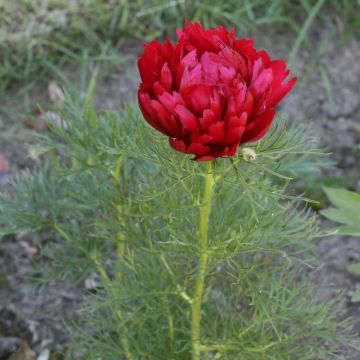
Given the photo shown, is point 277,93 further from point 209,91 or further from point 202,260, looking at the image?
point 202,260

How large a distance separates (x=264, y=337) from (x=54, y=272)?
21.0 inches

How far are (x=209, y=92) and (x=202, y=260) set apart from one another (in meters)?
0.46

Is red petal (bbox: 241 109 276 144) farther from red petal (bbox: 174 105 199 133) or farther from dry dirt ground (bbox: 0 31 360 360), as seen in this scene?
dry dirt ground (bbox: 0 31 360 360)

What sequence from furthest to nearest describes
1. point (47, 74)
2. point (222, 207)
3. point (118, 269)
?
point (47, 74)
point (118, 269)
point (222, 207)

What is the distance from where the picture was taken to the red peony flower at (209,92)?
113 centimetres

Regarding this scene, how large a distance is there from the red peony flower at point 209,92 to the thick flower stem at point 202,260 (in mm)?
166

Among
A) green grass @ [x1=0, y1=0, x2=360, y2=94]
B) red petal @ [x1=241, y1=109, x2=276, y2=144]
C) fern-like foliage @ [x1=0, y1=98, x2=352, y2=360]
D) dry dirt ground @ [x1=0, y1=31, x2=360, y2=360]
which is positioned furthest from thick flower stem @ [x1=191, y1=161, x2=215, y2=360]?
green grass @ [x1=0, y1=0, x2=360, y2=94]

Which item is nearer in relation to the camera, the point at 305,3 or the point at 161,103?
the point at 161,103

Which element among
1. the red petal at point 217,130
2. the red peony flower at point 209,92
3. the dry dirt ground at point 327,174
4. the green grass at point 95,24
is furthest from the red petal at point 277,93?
the green grass at point 95,24

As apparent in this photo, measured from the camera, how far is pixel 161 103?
1148 millimetres

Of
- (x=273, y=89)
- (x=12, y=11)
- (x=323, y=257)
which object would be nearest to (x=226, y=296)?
(x=323, y=257)

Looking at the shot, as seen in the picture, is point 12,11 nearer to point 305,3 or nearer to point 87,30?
point 87,30

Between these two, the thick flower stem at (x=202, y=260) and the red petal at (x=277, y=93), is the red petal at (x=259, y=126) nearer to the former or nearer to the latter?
the red petal at (x=277, y=93)

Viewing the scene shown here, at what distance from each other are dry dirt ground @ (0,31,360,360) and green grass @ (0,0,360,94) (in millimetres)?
82
